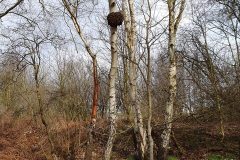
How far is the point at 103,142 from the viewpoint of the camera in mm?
19578

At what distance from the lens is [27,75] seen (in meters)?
33.7

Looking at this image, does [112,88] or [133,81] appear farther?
[133,81]

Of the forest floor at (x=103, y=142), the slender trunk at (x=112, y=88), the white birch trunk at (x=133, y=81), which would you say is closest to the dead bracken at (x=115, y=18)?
the slender trunk at (x=112, y=88)

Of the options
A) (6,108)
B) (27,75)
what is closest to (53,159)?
(6,108)

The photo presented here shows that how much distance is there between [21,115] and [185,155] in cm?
1333

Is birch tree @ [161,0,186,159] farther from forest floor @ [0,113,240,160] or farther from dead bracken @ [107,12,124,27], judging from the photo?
dead bracken @ [107,12,124,27]

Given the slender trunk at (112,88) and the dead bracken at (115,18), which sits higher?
the dead bracken at (115,18)

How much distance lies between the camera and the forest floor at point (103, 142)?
15.7 meters

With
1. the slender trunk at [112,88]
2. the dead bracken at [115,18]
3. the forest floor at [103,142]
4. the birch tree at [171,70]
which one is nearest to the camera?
the dead bracken at [115,18]

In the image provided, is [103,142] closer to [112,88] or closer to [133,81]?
[133,81]

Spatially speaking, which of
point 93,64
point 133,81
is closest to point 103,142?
point 133,81

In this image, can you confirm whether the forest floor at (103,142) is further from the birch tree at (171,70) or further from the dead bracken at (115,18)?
the dead bracken at (115,18)

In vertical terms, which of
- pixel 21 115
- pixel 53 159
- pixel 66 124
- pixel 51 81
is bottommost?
pixel 53 159

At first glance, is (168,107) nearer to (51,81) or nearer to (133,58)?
(133,58)
